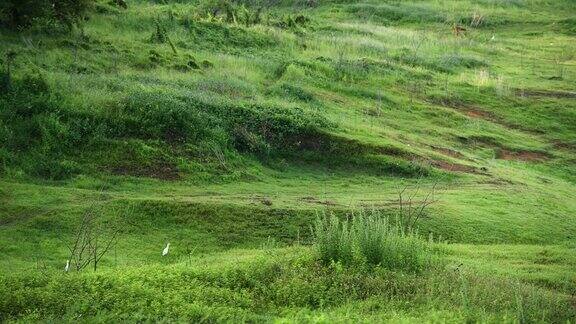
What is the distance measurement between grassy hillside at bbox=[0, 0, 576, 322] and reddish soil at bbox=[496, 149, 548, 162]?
12 cm

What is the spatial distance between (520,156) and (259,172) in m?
14.1

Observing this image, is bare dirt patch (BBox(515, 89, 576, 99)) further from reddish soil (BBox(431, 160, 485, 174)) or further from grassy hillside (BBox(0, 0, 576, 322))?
reddish soil (BBox(431, 160, 485, 174))

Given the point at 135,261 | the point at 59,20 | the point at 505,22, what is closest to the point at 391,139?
the point at 135,261

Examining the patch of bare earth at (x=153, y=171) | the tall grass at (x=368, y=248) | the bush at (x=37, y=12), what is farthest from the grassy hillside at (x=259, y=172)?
the bush at (x=37, y=12)

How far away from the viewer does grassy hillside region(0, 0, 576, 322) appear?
11047 millimetres

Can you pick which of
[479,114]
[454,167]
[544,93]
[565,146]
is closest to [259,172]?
[454,167]

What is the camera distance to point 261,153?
77.3 feet

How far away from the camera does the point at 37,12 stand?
1200 inches

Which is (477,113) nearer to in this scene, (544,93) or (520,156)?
(520,156)

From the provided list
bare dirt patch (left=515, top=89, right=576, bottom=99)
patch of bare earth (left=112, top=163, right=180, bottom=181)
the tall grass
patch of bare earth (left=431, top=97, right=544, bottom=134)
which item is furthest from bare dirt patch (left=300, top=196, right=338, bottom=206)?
bare dirt patch (left=515, top=89, right=576, bottom=99)

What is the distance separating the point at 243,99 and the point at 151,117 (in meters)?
5.27

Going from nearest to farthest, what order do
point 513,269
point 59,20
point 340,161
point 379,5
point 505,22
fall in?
1. point 513,269
2. point 340,161
3. point 59,20
4. point 505,22
5. point 379,5

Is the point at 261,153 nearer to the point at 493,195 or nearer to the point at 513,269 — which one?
the point at 493,195

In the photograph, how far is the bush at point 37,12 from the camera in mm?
29720
